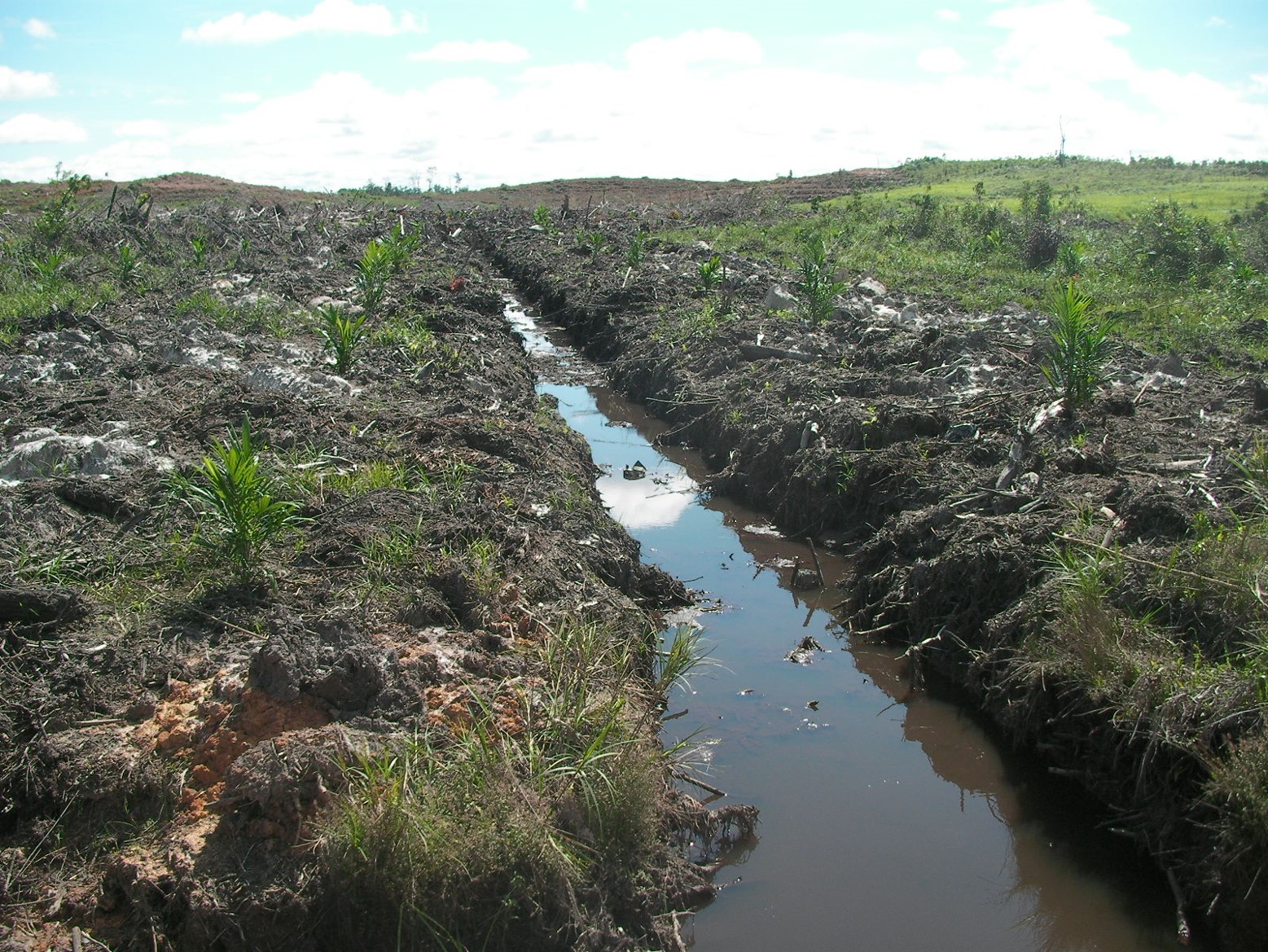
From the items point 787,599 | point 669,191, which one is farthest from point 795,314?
point 669,191

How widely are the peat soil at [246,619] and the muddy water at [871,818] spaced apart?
52 centimetres

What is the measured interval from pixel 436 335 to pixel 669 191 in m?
36.9

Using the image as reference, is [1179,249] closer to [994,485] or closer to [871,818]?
[994,485]

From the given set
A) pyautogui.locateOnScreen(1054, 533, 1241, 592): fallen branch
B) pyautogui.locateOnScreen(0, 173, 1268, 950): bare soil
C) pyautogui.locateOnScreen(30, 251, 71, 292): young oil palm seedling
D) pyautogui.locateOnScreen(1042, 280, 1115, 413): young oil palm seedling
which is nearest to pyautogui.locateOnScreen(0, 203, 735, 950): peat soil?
pyautogui.locateOnScreen(0, 173, 1268, 950): bare soil

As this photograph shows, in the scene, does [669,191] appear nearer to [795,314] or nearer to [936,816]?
[795,314]

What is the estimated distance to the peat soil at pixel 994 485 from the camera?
4.43m

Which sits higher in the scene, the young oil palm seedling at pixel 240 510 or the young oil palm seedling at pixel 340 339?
the young oil palm seedling at pixel 340 339

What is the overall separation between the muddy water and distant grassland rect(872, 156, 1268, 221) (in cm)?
2084

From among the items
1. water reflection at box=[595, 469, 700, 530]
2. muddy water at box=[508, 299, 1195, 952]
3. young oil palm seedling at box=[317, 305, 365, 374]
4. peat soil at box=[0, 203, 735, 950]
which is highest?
young oil palm seedling at box=[317, 305, 365, 374]

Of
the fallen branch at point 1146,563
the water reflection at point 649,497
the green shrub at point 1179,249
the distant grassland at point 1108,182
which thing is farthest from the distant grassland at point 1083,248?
the fallen branch at point 1146,563

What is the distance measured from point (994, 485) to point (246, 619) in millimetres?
5325

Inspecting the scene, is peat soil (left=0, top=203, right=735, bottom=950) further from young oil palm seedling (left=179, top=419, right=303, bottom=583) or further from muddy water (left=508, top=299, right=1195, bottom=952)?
muddy water (left=508, top=299, right=1195, bottom=952)

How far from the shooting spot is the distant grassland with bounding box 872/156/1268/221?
2555 centimetres

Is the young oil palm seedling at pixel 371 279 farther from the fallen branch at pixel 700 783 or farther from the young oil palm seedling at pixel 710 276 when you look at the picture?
the fallen branch at pixel 700 783
